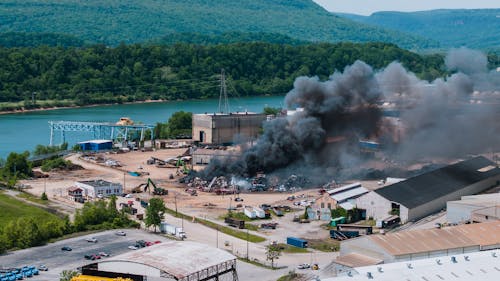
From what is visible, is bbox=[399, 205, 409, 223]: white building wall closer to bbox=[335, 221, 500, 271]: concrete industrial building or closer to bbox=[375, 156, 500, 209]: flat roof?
bbox=[375, 156, 500, 209]: flat roof

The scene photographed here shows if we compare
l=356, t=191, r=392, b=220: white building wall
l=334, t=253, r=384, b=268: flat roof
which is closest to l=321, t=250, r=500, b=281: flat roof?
l=334, t=253, r=384, b=268: flat roof

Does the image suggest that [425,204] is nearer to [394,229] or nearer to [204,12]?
[394,229]

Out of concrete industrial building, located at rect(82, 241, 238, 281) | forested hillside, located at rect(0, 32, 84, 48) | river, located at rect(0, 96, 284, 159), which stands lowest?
river, located at rect(0, 96, 284, 159)

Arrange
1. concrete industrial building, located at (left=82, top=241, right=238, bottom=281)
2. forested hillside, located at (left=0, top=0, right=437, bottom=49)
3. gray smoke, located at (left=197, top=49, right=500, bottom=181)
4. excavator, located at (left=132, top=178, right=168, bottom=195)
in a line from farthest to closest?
forested hillside, located at (left=0, top=0, right=437, bottom=49) < gray smoke, located at (left=197, top=49, right=500, bottom=181) < excavator, located at (left=132, top=178, right=168, bottom=195) < concrete industrial building, located at (left=82, top=241, right=238, bottom=281)

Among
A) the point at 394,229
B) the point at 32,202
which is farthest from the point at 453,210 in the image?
the point at 32,202

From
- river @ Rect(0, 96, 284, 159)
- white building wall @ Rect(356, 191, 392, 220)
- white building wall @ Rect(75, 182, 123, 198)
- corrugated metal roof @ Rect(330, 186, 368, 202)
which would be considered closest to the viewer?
white building wall @ Rect(356, 191, 392, 220)

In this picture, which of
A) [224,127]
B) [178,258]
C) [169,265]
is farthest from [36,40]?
[169,265]

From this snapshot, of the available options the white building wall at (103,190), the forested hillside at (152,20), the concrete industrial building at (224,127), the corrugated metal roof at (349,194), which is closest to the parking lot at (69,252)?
the corrugated metal roof at (349,194)

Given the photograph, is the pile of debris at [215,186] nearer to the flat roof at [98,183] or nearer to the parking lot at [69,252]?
the flat roof at [98,183]
